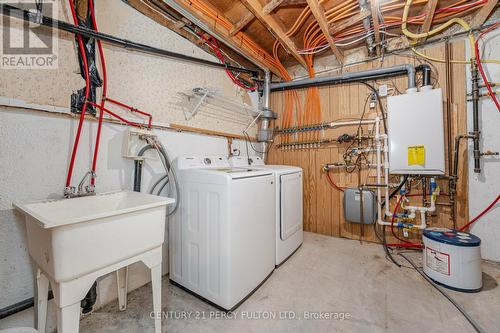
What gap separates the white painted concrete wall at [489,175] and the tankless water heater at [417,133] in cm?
48

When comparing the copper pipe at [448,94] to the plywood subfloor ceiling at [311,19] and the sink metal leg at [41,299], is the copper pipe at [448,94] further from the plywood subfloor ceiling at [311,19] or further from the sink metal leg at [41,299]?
the sink metal leg at [41,299]

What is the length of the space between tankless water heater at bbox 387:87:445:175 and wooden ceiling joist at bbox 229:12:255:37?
175 cm

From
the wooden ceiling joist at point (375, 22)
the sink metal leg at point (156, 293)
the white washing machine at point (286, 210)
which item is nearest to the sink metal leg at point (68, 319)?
the sink metal leg at point (156, 293)

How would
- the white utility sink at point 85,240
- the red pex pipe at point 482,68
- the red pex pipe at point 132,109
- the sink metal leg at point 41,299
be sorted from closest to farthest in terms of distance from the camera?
the white utility sink at point 85,240
the sink metal leg at point 41,299
the red pex pipe at point 132,109
the red pex pipe at point 482,68

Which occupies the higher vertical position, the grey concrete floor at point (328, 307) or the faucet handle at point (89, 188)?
the faucet handle at point (89, 188)

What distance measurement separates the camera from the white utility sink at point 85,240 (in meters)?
0.79

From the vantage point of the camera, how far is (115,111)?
1539mm

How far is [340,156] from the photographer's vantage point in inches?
107

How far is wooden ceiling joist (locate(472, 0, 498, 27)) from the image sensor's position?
1.81m

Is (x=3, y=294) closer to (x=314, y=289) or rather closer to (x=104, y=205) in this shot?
(x=104, y=205)

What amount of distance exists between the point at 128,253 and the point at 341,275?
1799 millimetres

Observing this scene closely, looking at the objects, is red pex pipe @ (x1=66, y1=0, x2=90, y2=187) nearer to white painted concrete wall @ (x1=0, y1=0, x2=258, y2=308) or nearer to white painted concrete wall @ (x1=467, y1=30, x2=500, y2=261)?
white painted concrete wall @ (x1=0, y1=0, x2=258, y2=308)

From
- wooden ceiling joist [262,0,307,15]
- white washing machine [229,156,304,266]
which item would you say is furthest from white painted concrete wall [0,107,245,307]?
wooden ceiling joist [262,0,307,15]

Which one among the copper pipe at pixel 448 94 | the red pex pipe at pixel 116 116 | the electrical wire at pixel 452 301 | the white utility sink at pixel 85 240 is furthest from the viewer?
the copper pipe at pixel 448 94
